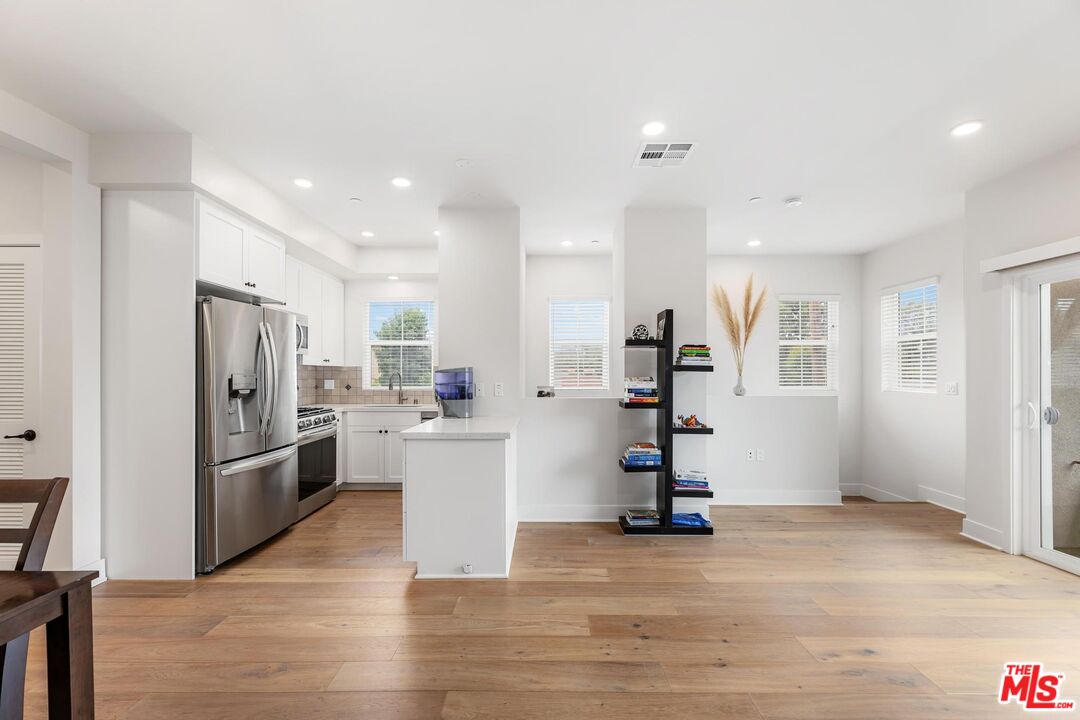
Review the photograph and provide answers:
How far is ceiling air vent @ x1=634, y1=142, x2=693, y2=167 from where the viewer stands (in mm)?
3033

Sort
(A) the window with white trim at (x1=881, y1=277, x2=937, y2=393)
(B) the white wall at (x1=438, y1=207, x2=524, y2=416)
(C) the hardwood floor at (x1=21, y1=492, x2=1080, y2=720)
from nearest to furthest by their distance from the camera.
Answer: (C) the hardwood floor at (x1=21, y1=492, x2=1080, y2=720) → (B) the white wall at (x1=438, y1=207, x2=524, y2=416) → (A) the window with white trim at (x1=881, y1=277, x2=937, y2=393)

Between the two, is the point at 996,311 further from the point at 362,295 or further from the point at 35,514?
the point at 362,295

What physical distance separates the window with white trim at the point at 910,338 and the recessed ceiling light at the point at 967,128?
2465 millimetres

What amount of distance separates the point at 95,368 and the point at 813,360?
6.56m

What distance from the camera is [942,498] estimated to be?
4777mm

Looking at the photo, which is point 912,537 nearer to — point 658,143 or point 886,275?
point 886,275

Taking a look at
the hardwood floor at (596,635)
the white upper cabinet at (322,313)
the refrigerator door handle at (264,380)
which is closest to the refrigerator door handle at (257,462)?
the refrigerator door handle at (264,380)

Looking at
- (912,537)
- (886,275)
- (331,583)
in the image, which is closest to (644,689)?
(331,583)

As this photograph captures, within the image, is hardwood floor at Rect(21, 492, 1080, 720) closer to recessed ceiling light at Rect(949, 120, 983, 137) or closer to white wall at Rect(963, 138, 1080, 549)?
white wall at Rect(963, 138, 1080, 549)

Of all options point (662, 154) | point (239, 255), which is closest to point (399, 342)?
point (239, 255)

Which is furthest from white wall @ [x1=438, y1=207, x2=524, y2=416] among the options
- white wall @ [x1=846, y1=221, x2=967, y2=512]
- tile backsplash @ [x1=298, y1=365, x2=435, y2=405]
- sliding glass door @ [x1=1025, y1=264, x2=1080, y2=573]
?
white wall @ [x1=846, y1=221, x2=967, y2=512]

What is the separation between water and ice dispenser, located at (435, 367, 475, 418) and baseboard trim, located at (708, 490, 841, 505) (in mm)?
2642

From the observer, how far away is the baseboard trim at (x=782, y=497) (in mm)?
4836

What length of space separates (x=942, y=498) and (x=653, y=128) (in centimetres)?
460
